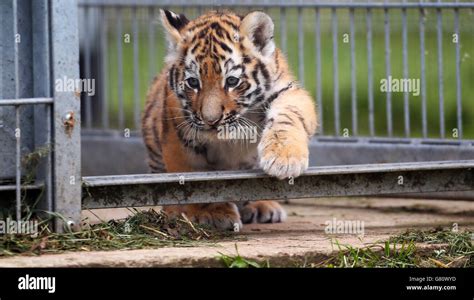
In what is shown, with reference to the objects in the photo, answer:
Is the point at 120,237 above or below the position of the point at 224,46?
below

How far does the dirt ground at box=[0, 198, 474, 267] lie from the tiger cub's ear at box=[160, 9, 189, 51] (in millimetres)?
1091

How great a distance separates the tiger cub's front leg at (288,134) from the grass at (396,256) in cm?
48

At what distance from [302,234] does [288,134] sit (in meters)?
0.58

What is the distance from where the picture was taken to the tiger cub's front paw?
4938 millimetres

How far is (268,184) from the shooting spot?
512 cm

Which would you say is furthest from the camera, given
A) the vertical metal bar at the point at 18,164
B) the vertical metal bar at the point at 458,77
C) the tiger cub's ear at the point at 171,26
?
the vertical metal bar at the point at 458,77

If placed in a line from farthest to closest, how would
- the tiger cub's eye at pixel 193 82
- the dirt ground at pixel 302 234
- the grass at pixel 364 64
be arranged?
the grass at pixel 364 64
the tiger cub's eye at pixel 193 82
the dirt ground at pixel 302 234

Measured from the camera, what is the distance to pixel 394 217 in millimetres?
6047

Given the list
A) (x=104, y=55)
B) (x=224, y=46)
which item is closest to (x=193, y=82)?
(x=224, y=46)

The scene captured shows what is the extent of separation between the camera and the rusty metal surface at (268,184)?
16.1ft

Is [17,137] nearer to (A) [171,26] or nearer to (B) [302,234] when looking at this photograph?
(A) [171,26]

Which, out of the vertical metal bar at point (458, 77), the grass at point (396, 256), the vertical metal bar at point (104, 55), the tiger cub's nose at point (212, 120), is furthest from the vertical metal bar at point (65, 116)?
the vertical metal bar at point (104, 55)

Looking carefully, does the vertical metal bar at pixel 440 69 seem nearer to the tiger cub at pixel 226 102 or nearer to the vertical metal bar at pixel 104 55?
the tiger cub at pixel 226 102
